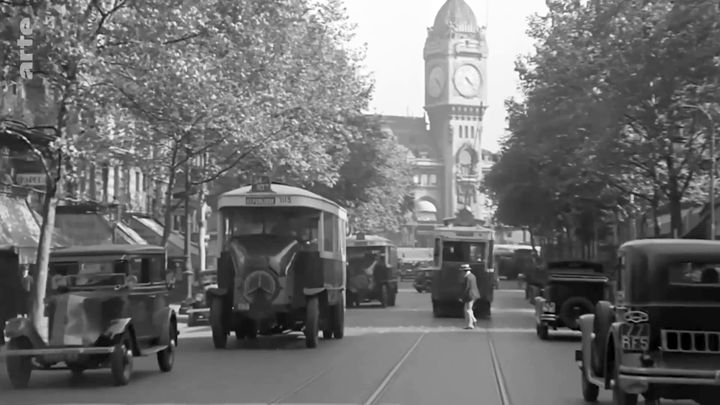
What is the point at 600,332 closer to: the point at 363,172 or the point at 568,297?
the point at 568,297

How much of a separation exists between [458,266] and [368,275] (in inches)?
471

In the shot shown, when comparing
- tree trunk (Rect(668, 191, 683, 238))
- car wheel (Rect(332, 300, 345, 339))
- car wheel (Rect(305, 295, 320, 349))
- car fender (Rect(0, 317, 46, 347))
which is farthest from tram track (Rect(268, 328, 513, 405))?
tree trunk (Rect(668, 191, 683, 238))

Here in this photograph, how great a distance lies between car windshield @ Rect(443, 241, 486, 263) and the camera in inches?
1674

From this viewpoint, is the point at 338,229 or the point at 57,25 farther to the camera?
the point at 338,229

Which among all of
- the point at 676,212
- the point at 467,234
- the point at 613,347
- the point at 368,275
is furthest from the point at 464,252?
Result: the point at 613,347

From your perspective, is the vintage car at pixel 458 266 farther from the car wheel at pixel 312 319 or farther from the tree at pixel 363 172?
→ the tree at pixel 363 172

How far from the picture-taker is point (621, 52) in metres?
38.4

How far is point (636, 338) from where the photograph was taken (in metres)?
12.7

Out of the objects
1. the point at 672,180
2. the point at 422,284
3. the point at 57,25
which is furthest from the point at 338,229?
the point at 422,284

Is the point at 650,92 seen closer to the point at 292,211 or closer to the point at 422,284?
the point at 292,211

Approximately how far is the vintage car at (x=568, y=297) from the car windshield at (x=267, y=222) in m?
6.88

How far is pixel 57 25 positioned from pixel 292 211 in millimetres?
6385

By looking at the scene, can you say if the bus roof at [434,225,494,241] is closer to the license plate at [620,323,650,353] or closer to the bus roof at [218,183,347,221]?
the bus roof at [218,183,347,221]

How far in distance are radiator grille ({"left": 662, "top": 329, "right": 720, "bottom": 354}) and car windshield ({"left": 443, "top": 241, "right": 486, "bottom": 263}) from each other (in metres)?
29.7
